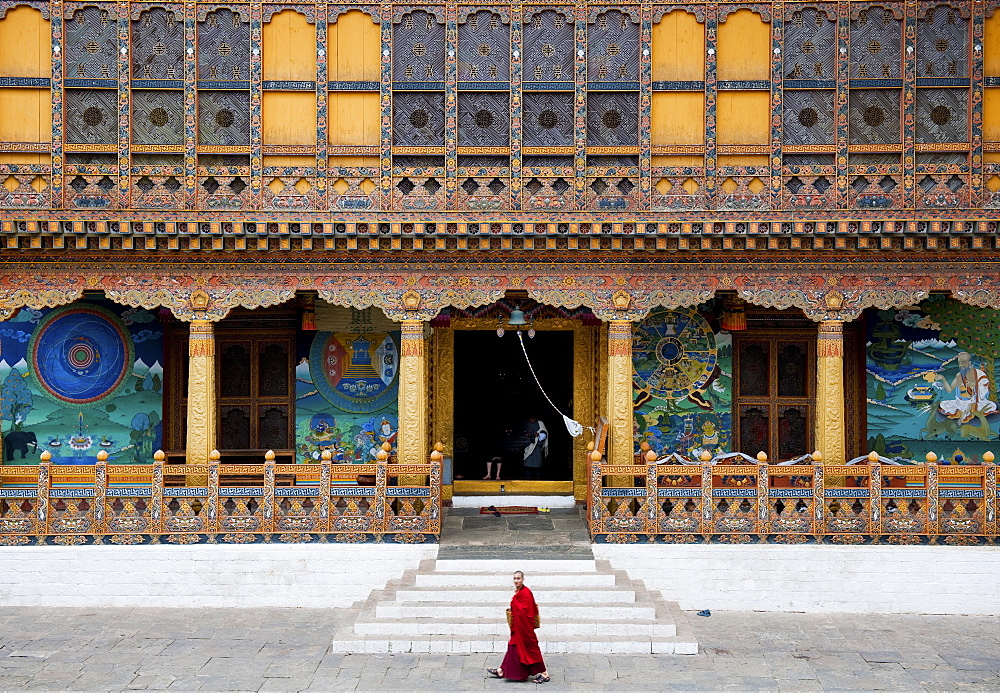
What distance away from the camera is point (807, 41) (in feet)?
39.6

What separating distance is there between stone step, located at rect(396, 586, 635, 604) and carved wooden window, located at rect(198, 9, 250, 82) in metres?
6.79

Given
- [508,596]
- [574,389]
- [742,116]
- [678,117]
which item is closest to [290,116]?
[678,117]

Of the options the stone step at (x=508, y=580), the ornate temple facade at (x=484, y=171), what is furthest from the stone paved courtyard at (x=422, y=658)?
the ornate temple facade at (x=484, y=171)

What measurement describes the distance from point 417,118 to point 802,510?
699 cm

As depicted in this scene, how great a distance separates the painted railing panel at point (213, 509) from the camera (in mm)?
11578

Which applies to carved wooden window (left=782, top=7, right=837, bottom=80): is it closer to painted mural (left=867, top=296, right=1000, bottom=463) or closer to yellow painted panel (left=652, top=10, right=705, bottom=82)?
yellow painted panel (left=652, top=10, right=705, bottom=82)

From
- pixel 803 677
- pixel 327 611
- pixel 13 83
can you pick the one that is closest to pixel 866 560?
pixel 803 677

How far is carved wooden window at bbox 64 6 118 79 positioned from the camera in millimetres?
11938

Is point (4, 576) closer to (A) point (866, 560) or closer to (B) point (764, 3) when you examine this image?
(A) point (866, 560)

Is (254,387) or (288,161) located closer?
(288,161)

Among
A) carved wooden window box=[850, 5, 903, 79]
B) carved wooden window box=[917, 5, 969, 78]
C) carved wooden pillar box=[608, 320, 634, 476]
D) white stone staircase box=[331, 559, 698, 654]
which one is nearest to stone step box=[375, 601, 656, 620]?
white stone staircase box=[331, 559, 698, 654]

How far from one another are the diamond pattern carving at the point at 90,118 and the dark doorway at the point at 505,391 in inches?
220

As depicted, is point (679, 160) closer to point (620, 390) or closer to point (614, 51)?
point (614, 51)

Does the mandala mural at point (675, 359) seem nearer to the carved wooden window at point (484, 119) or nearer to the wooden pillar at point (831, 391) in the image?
the wooden pillar at point (831, 391)
